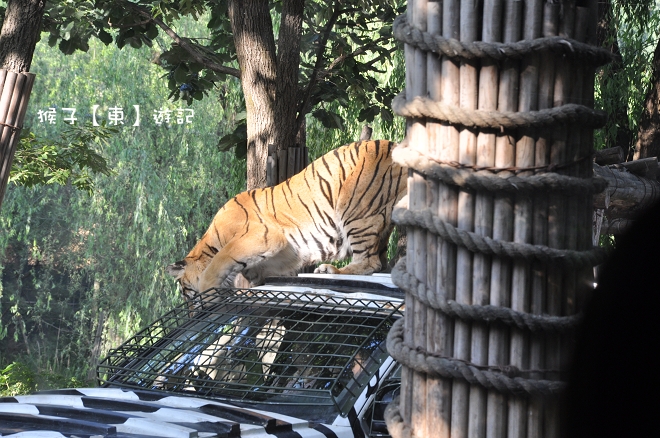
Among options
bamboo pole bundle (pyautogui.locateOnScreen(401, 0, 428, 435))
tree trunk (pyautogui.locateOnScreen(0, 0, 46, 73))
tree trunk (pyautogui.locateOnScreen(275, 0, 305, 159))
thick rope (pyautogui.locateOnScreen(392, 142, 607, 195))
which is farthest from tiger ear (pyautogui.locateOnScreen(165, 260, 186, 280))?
thick rope (pyautogui.locateOnScreen(392, 142, 607, 195))

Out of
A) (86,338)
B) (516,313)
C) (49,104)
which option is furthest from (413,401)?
(86,338)

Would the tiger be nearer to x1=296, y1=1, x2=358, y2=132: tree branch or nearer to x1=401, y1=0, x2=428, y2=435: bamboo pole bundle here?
x1=296, y1=1, x2=358, y2=132: tree branch

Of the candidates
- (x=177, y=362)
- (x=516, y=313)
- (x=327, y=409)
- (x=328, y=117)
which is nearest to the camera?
(x=516, y=313)

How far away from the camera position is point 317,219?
6.87 meters

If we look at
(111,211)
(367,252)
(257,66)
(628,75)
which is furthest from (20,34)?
(111,211)

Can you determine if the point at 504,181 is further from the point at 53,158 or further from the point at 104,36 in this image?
the point at 53,158

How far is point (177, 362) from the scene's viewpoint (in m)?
3.49

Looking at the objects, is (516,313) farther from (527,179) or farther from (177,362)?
(177,362)

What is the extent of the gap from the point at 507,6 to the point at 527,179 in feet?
1.14

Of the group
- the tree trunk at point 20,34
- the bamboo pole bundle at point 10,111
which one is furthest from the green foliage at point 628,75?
the bamboo pole bundle at point 10,111

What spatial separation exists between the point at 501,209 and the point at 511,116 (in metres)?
0.19

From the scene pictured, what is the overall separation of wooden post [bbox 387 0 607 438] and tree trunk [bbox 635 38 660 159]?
7552 millimetres

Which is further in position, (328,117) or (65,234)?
(65,234)

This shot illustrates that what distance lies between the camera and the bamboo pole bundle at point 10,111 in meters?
4.95
